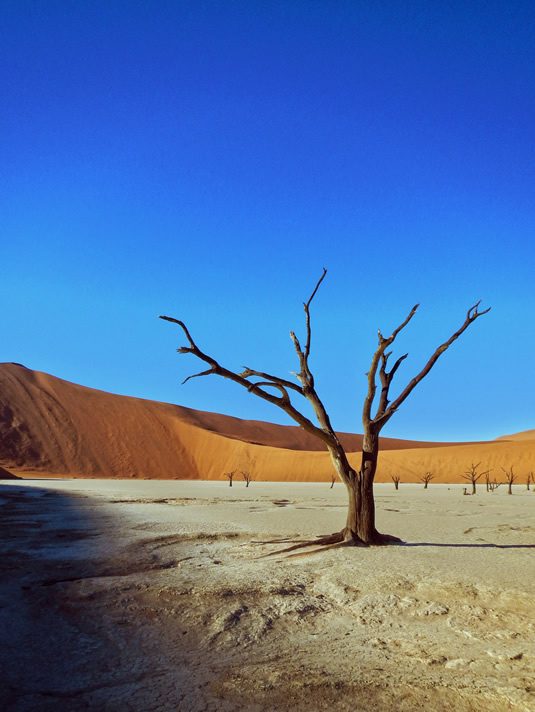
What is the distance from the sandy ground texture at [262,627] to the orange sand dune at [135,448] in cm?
5104

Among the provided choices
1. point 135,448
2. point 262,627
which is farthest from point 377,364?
point 135,448

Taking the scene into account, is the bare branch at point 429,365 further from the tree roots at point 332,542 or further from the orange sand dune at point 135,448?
the orange sand dune at point 135,448

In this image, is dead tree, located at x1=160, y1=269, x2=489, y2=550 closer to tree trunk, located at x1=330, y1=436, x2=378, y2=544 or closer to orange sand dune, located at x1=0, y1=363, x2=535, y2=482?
tree trunk, located at x1=330, y1=436, x2=378, y2=544

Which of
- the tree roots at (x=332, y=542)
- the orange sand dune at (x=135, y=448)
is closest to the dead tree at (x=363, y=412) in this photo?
the tree roots at (x=332, y=542)

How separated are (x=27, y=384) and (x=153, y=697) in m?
80.1

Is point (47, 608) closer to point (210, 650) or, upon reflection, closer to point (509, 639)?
point (210, 650)

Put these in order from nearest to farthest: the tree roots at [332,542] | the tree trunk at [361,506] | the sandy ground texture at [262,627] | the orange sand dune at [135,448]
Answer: the sandy ground texture at [262,627], the tree roots at [332,542], the tree trunk at [361,506], the orange sand dune at [135,448]

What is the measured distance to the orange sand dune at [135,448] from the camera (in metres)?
60.2

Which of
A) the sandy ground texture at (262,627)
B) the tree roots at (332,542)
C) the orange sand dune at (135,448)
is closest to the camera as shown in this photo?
the sandy ground texture at (262,627)

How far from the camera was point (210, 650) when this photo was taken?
14.7ft

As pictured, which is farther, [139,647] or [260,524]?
[260,524]

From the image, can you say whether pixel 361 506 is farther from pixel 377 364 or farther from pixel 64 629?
pixel 64 629

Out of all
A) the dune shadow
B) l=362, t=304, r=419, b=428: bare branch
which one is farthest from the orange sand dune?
the dune shadow

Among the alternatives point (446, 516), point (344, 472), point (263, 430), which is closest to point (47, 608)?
point (344, 472)
